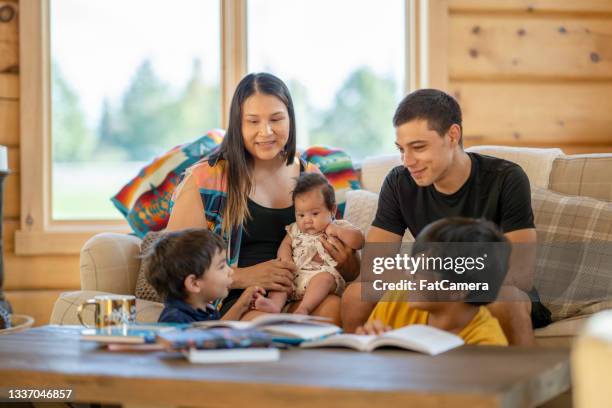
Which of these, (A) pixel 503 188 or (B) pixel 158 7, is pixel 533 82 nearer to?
(A) pixel 503 188

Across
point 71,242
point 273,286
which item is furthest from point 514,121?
point 71,242

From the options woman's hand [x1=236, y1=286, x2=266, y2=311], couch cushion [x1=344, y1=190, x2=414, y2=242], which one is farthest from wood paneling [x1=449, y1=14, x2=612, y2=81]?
woman's hand [x1=236, y1=286, x2=266, y2=311]

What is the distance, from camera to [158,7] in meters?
3.68

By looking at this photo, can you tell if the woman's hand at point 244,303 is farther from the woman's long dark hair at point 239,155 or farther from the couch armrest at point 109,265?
the couch armrest at point 109,265

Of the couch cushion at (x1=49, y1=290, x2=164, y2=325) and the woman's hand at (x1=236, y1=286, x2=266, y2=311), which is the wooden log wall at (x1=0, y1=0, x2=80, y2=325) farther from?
the woman's hand at (x1=236, y1=286, x2=266, y2=311)

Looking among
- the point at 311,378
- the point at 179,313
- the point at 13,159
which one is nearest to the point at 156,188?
the point at 13,159

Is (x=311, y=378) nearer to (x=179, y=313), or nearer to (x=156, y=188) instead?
(x=179, y=313)

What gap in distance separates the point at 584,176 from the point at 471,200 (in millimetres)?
622

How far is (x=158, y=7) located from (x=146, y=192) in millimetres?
1165

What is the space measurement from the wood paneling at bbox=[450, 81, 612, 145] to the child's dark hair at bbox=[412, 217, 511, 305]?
1.71 m

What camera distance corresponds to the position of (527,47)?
138 inches

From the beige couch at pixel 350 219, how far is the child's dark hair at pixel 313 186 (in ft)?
1.11

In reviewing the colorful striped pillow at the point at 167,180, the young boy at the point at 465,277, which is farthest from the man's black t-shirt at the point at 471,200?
the colorful striped pillow at the point at 167,180

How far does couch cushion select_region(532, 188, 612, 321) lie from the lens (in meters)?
2.36
